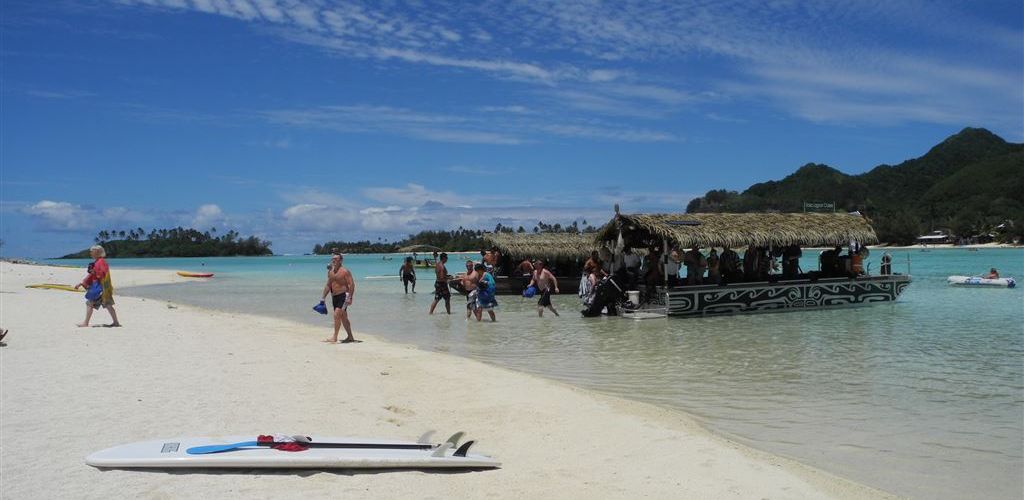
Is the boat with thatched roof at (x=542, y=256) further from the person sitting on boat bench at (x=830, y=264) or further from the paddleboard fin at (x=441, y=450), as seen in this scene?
the paddleboard fin at (x=441, y=450)

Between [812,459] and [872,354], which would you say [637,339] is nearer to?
[872,354]

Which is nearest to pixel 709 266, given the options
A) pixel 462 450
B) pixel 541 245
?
pixel 541 245

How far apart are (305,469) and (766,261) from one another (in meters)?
16.0

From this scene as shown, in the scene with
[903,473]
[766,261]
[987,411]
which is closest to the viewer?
[903,473]

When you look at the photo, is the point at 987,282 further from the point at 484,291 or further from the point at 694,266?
the point at 484,291

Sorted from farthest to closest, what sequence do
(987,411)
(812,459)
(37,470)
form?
(987,411)
(812,459)
(37,470)

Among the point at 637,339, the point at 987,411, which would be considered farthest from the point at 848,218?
the point at 987,411

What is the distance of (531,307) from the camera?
1973cm

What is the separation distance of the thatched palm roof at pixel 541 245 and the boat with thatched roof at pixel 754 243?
238 inches

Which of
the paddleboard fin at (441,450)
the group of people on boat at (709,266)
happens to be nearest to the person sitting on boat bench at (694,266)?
the group of people on boat at (709,266)

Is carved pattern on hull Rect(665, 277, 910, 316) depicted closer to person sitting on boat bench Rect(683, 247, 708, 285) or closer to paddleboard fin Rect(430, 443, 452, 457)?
person sitting on boat bench Rect(683, 247, 708, 285)

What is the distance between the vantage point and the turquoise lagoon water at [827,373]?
5.51m

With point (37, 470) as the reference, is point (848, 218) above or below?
above

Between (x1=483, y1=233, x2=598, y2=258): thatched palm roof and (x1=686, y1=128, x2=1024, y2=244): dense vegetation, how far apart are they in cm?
4498
